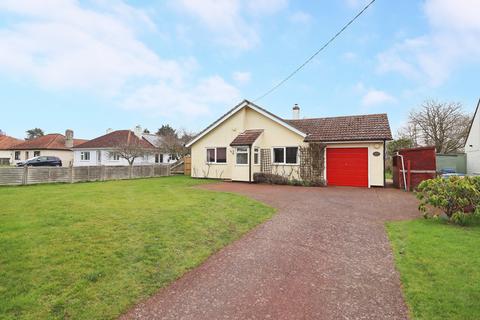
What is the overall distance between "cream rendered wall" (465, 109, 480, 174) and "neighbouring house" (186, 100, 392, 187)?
25.1ft

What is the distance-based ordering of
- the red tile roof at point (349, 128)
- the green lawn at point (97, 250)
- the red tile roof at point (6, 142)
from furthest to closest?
the red tile roof at point (6, 142), the red tile roof at point (349, 128), the green lawn at point (97, 250)

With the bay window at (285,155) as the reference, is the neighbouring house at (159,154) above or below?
above

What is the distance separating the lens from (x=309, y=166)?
16875 millimetres

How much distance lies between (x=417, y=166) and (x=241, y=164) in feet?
32.9

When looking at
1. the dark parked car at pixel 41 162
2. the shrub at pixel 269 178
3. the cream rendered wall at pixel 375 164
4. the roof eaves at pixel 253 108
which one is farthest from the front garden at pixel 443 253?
the dark parked car at pixel 41 162

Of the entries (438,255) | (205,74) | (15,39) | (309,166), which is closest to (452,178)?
(438,255)

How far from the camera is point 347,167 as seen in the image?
16359 mm

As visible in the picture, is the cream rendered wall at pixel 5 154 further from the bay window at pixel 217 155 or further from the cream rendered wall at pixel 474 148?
the cream rendered wall at pixel 474 148

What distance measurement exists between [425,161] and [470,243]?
9.47 m

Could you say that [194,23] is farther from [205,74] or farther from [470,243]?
[470,243]

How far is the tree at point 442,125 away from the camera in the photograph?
92.7ft

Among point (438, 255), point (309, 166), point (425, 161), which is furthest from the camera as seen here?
point (309, 166)

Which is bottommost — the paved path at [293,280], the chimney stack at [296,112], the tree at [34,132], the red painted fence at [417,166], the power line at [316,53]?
the paved path at [293,280]

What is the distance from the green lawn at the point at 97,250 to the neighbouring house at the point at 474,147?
19047 millimetres
